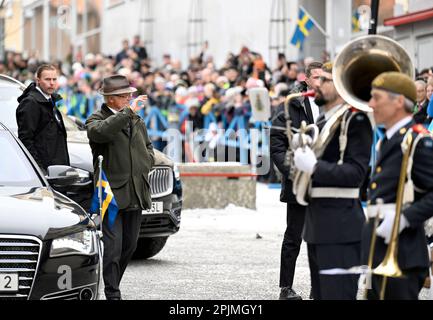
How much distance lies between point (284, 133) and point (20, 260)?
2.66 m

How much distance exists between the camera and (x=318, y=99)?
795 centimetres

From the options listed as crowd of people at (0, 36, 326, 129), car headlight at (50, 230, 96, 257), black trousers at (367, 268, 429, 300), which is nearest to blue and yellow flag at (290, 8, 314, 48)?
crowd of people at (0, 36, 326, 129)

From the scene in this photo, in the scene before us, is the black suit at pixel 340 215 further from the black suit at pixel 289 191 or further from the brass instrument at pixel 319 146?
the black suit at pixel 289 191

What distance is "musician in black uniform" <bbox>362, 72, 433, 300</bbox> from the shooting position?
6.88m

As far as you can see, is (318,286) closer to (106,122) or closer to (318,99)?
(318,99)

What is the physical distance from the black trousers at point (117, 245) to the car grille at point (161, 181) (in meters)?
2.94

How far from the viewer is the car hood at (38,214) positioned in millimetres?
8727

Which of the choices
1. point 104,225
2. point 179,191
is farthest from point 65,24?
point 104,225

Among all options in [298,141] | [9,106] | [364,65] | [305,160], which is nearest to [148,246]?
[9,106]

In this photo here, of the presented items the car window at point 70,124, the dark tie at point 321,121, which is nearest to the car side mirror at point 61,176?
the dark tie at point 321,121

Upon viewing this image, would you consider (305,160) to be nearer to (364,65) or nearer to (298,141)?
(298,141)

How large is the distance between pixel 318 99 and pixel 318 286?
1.19 m

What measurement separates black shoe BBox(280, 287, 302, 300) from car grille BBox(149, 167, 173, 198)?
123 inches

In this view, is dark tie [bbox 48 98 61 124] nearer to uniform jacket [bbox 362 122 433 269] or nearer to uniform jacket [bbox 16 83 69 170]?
uniform jacket [bbox 16 83 69 170]
